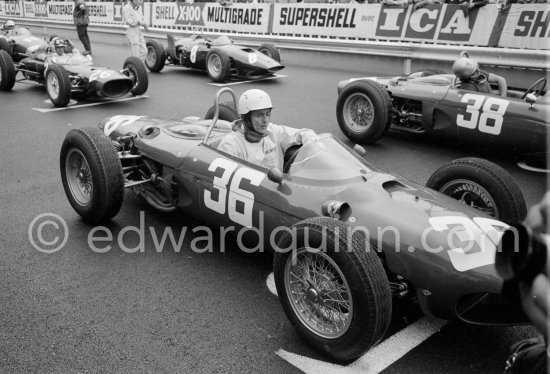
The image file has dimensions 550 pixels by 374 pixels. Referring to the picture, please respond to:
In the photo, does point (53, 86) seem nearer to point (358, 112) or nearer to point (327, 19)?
point (358, 112)

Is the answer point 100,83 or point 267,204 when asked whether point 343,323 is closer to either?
point 267,204

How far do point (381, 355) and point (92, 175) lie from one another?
271 cm

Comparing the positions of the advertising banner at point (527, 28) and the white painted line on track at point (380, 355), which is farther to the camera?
the advertising banner at point (527, 28)

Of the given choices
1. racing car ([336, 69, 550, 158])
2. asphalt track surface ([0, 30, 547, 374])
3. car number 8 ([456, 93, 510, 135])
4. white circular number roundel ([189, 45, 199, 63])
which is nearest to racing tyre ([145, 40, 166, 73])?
white circular number roundel ([189, 45, 199, 63])

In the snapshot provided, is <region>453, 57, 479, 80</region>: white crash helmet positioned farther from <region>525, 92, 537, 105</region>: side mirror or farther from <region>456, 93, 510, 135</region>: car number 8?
<region>525, 92, 537, 105</region>: side mirror

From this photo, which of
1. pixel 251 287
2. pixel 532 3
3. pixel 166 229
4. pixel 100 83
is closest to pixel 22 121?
pixel 100 83

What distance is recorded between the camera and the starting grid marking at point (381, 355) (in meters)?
2.83

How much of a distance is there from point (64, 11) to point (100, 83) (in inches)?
732

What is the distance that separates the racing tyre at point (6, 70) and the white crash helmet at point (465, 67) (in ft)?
28.8

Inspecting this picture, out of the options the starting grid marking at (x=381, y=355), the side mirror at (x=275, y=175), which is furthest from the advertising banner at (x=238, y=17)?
the starting grid marking at (x=381, y=355)

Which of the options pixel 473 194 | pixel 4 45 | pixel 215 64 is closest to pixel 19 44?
pixel 4 45

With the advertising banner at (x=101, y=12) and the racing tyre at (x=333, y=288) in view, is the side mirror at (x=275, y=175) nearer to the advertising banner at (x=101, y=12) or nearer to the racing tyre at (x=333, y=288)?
the racing tyre at (x=333, y=288)

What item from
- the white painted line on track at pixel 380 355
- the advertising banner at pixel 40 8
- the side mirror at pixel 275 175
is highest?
the side mirror at pixel 275 175

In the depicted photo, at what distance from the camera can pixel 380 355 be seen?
294 cm
